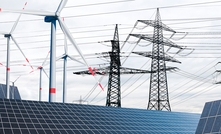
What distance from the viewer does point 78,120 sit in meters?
40.6

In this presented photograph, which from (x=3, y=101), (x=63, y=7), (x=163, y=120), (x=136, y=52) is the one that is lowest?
(x=163, y=120)

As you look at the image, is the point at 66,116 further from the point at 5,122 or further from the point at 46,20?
the point at 46,20

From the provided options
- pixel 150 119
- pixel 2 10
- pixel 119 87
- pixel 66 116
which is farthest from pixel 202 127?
pixel 119 87

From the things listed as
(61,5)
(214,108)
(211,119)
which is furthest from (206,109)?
(61,5)

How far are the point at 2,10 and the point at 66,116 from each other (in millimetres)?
14959

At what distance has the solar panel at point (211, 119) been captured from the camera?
2972 cm

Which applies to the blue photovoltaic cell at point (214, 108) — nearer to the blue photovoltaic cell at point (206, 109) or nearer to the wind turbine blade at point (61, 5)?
the blue photovoltaic cell at point (206, 109)

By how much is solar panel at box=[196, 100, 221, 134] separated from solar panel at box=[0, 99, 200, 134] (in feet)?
37.8

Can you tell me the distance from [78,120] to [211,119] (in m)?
16.2

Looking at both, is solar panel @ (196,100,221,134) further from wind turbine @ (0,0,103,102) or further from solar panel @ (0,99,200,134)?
wind turbine @ (0,0,103,102)

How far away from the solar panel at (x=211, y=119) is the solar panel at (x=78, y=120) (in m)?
11.5

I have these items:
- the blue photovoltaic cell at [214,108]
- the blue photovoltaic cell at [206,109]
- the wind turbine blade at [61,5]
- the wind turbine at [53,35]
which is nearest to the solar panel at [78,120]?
the wind turbine at [53,35]

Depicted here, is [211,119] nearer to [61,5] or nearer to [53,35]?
[53,35]

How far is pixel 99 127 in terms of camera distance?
39.8 m
